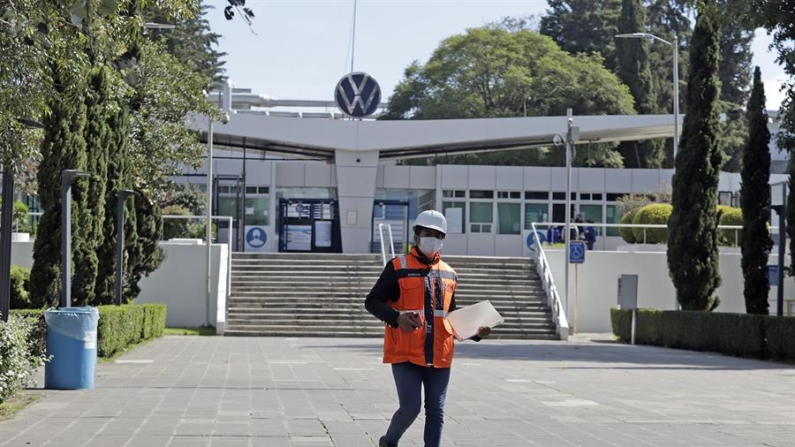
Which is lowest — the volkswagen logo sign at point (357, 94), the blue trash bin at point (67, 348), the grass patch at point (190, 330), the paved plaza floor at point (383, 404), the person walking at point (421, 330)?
the grass patch at point (190, 330)

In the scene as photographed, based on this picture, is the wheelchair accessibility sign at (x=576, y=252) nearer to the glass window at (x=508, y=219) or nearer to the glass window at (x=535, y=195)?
the glass window at (x=508, y=219)

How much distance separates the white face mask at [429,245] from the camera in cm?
805

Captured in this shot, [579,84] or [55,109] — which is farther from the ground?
[579,84]

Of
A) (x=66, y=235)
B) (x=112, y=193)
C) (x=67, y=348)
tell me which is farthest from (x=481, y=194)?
(x=67, y=348)

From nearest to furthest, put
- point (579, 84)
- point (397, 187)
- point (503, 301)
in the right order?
point (503, 301)
point (397, 187)
point (579, 84)

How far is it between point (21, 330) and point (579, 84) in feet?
200

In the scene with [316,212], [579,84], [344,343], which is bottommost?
[344,343]

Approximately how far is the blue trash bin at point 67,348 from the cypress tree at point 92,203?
8.26 metres

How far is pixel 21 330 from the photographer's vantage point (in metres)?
12.5

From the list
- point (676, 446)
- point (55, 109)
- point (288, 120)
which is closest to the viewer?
point (676, 446)

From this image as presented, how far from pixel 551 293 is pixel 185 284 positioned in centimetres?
1082

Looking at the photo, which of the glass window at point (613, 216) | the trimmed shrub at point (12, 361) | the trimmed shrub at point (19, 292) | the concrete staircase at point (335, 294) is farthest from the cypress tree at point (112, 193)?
the glass window at point (613, 216)

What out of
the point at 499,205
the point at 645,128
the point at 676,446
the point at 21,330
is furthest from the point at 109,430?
the point at 499,205

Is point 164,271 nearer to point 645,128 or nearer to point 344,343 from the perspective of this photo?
point 344,343
